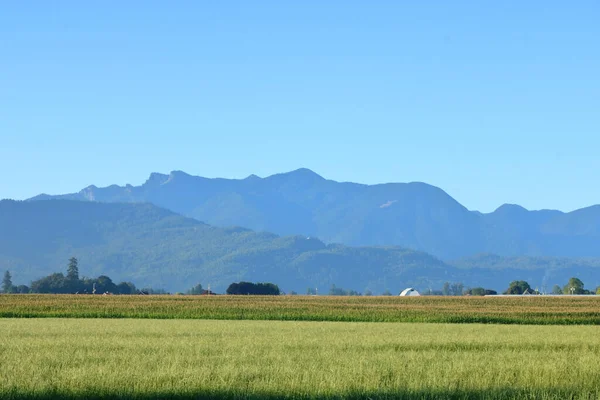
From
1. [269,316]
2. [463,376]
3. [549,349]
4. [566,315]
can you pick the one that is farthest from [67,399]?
[566,315]

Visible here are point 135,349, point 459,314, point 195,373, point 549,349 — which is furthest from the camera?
point 459,314

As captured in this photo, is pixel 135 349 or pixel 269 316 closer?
pixel 135 349

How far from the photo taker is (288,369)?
23.7 m

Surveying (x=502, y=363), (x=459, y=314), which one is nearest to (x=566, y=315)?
(x=459, y=314)

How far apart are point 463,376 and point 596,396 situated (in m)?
3.89

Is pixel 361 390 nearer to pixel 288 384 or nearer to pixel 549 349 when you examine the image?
pixel 288 384

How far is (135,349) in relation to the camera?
30484 millimetres

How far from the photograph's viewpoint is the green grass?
20266mm

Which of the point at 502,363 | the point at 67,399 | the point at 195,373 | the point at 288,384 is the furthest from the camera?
the point at 502,363

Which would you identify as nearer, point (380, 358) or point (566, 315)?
point (380, 358)

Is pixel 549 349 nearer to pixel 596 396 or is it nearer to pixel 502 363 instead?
pixel 502 363

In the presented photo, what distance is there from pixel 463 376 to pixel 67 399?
375 inches

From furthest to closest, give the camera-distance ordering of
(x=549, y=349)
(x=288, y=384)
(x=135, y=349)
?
(x=549, y=349), (x=135, y=349), (x=288, y=384)

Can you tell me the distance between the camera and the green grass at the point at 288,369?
20.3 meters
